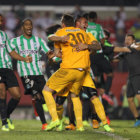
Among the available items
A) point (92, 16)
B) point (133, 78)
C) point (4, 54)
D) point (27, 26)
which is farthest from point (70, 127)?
point (133, 78)

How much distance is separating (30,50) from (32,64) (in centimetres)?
29

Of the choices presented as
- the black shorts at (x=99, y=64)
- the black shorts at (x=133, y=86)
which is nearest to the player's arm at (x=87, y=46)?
the black shorts at (x=99, y=64)

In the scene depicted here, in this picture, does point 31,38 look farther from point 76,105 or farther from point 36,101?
point 76,105

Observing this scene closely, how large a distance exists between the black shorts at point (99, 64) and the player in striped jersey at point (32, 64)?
90.8 inches

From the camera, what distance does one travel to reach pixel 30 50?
10.3 meters

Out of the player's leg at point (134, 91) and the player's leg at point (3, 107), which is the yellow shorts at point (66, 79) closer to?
the player's leg at point (3, 107)

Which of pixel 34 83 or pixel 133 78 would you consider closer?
pixel 34 83

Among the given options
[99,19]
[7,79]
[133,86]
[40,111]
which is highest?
[99,19]

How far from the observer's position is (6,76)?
32.3ft

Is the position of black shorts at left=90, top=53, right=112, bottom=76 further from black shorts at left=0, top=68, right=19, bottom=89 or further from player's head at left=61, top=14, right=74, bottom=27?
player's head at left=61, top=14, right=74, bottom=27

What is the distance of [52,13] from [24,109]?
28.3 ft

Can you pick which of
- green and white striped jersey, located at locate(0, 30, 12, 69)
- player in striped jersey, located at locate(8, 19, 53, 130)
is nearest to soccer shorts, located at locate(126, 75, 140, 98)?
player in striped jersey, located at locate(8, 19, 53, 130)

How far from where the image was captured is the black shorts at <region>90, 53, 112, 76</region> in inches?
489

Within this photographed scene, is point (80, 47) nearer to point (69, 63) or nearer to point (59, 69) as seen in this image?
point (69, 63)
